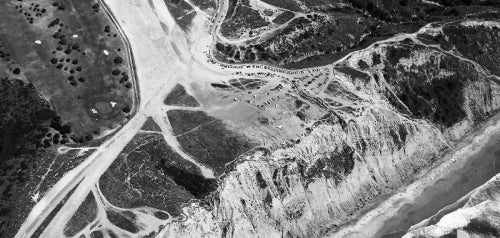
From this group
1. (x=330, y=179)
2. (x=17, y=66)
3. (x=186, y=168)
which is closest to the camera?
(x=186, y=168)

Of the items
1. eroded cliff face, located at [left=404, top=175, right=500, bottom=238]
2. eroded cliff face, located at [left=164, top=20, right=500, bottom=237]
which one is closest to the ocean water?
eroded cliff face, located at [left=404, top=175, right=500, bottom=238]

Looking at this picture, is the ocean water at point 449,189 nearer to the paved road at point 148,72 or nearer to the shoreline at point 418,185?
the shoreline at point 418,185

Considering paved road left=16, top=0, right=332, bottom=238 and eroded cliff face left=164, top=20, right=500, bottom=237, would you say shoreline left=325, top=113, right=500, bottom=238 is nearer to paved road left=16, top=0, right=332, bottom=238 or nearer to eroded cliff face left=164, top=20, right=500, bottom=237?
eroded cliff face left=164, top=20, right=500, bottom=237

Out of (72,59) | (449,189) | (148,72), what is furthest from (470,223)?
(72,59)

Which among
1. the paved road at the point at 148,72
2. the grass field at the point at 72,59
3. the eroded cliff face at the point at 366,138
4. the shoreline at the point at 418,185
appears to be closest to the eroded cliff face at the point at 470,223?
the shoreline at the point at 418,185

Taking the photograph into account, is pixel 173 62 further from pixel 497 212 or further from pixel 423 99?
pixel 497 212

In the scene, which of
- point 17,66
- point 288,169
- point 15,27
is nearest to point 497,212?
point 288,169
